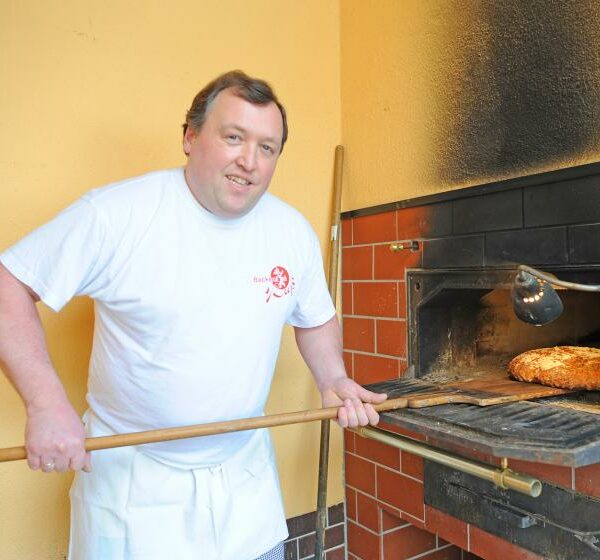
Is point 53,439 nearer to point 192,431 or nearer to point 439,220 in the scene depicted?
point 192,431

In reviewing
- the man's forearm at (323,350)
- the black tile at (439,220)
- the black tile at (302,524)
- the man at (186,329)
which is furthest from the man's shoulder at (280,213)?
the black tile at (302,524)

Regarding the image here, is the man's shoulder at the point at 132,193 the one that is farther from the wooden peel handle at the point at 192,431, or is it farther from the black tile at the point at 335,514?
the black tile at the point at 335,514

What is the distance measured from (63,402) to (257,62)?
1.30m

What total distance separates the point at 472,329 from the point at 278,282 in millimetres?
730

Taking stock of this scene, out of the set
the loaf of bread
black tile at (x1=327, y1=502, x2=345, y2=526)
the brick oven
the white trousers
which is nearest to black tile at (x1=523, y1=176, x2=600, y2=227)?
the brick oven

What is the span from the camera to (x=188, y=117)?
4.26 ft

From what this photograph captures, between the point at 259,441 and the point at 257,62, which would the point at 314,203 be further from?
the point at 259,441

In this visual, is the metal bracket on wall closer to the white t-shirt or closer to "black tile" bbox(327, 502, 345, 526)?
the white t-shirt

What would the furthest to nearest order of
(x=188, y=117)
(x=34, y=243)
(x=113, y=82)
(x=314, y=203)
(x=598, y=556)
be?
(x=314, y=203), (x=113, y=82), (x=188, y=117), (x=598, y=556), (x=34, y=243)

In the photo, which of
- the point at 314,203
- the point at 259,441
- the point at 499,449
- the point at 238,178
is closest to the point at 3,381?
the point at 259,441

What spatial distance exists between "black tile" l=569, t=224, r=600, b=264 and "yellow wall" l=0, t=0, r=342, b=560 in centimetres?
94

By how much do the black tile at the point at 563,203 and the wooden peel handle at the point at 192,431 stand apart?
552 mm

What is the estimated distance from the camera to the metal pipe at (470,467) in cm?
99

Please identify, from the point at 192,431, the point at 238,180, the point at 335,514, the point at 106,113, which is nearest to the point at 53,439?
the point at 192,431
